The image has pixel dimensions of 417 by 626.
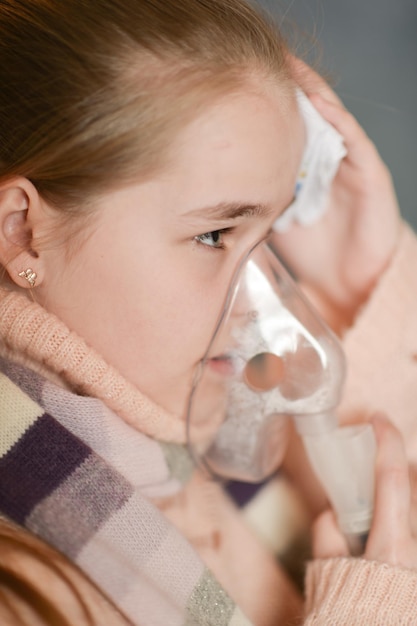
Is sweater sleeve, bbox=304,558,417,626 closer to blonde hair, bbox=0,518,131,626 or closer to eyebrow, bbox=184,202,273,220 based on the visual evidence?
blonde hair, bbox=0,518,131,626

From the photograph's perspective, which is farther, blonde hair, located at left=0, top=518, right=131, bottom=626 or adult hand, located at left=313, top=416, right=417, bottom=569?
adult hand, located at left=313, top=416, right=417, bottom=569

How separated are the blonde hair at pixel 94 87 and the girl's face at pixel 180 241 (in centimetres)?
3

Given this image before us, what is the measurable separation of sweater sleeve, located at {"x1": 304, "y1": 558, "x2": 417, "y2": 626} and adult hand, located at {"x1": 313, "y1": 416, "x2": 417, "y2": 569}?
0.08 ft

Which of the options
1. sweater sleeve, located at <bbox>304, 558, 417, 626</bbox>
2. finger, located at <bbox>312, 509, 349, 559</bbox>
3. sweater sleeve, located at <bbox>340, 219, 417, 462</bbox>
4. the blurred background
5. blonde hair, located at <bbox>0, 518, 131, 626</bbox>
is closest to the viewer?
blonde hair, located at <bbox>0, 518, 131, 626</bbox>

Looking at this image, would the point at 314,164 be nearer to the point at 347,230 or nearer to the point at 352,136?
the point at 352,136

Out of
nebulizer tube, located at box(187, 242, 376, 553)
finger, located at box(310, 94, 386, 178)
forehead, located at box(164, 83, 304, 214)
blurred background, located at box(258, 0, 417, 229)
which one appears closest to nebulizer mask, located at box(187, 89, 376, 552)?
nebulizer tube, located at box(187, 242, 376, 553)

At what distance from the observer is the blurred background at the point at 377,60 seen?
130cm

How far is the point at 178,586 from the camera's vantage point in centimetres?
76

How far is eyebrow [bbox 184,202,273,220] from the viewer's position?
0.73 m

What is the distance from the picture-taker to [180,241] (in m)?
0.75

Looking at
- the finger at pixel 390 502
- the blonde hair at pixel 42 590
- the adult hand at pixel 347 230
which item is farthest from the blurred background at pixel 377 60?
the blonde hair at pixel 42 590

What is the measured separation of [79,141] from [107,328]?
8.5 inches

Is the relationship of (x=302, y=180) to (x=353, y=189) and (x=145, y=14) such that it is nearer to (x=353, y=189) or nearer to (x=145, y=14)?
(x=353, y=189)

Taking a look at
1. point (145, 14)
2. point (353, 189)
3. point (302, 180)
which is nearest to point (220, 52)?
point (145, 14)
